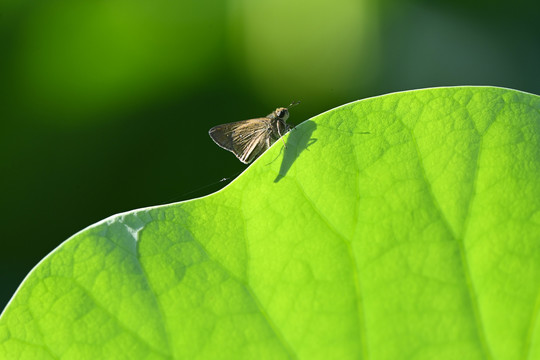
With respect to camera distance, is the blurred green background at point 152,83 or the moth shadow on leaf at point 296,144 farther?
the blurred green background at point 152,83

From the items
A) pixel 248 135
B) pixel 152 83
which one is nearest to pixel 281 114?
pixel 248 135

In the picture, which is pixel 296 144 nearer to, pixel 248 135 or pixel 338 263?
pixel 338 263

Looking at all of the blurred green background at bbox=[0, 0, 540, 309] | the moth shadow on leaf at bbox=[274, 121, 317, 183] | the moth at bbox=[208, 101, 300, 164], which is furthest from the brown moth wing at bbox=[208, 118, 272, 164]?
the blurred green background at bbox=[0, 0, 540, 309]

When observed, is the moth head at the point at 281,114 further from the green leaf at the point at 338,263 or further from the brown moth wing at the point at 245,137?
the green leaf at the point at 338,263

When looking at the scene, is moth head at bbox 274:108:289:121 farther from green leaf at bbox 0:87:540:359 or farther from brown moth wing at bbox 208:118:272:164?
green leaf at bbox 0:87:540:359

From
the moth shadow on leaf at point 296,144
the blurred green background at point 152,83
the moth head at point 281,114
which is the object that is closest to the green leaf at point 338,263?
the moth shadow on leaf at point 296,144

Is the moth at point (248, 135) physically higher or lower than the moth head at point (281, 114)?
lower
